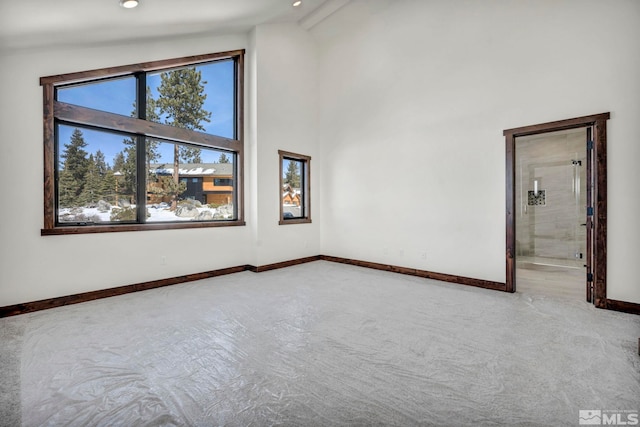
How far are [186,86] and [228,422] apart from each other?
478 centimetres

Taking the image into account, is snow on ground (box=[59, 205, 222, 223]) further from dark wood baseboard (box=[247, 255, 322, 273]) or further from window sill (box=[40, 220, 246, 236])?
dark wood baseboard (box=[247, 255, 322, 273])

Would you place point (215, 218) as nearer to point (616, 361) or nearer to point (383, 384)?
point (383, 384)

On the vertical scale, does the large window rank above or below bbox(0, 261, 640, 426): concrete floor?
above

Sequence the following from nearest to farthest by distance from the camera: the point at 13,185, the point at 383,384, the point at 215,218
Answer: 1. the point at 383,384
2. the point at 13,185
3. the point at 215,218

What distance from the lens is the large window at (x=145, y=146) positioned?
3.62 metres

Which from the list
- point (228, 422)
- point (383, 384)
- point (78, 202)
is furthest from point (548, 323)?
point (78, 202)

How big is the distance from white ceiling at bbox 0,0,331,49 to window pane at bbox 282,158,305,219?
2.46 metres

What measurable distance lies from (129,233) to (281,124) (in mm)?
3107

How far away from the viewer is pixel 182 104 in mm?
4781

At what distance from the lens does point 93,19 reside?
3.20 meters

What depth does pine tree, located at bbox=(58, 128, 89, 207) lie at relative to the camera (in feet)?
11.9

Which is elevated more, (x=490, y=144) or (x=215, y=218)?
(x=490, y=144)

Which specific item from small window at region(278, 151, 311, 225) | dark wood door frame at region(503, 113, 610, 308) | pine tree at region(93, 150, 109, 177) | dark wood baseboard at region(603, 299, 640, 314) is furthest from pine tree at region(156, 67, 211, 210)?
dark wood baseboard at region(603, 299, 640, 314)

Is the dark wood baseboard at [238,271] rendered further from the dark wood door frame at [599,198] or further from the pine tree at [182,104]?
the pine tree at [182,104]
